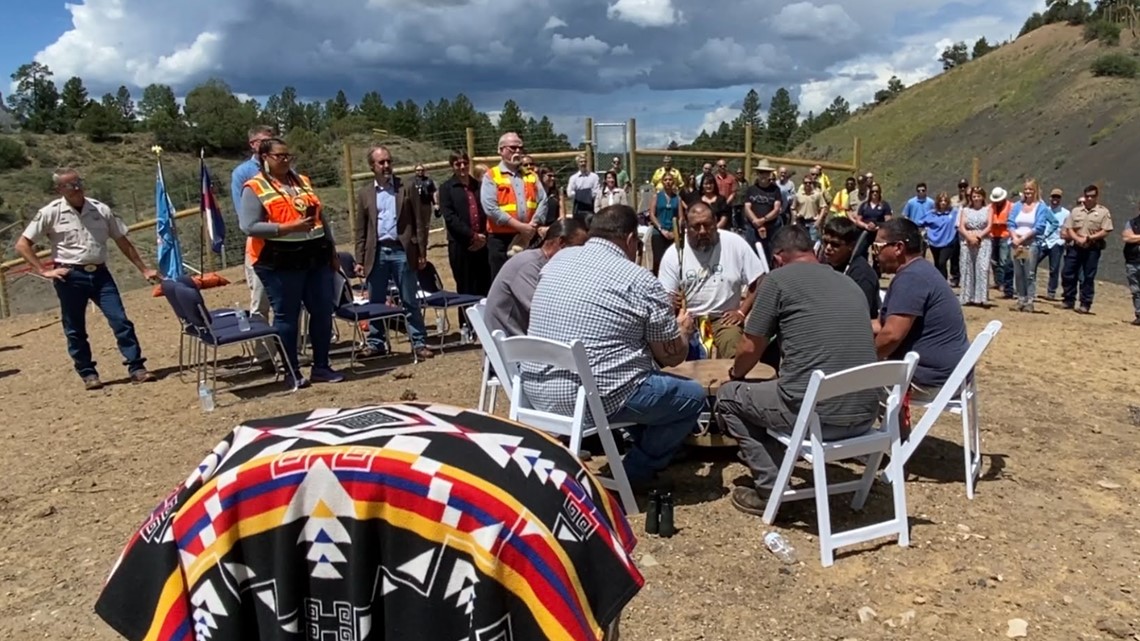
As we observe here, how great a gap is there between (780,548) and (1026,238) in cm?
906

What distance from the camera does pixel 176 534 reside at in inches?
63.0

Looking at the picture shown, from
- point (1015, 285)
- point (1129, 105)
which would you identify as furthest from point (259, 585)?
point (1129, 105)

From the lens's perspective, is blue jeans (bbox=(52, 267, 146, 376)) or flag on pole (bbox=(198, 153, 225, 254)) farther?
flag on pole (bbox=(198, 153, 225, 254))

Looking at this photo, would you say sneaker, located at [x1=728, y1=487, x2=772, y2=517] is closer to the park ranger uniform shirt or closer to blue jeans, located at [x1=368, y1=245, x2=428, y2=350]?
blue jeans, located at [x1=368, y1=245, x2=428, y2=350]

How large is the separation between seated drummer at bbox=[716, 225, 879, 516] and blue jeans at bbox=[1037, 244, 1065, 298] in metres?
8.61

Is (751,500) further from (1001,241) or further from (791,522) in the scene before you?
(1001,241)

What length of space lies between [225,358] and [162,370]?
582 mm

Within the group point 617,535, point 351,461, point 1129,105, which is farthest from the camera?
point 1129,105

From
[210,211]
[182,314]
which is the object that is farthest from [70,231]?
[210,211]

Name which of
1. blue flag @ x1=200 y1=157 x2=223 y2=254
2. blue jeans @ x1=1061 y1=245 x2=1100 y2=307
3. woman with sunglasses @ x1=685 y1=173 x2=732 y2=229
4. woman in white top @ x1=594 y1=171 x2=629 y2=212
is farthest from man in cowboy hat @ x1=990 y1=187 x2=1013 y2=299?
blue flag @ x1=200 y1=157 x2=223 y2=254

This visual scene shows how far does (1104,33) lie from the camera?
48031 millimetres

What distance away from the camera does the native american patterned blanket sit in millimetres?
1544

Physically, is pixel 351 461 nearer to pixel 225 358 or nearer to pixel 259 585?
pixel 259 585

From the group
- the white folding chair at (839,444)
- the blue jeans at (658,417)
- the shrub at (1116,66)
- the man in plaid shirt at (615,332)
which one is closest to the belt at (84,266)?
the man in plaid shirt at (615,332)
